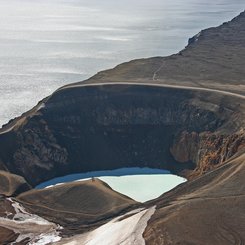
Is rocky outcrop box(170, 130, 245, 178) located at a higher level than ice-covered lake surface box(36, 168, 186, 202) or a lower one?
higher

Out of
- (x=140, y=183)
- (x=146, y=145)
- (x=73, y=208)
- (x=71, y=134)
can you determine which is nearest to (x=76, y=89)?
(x=71, y=134)

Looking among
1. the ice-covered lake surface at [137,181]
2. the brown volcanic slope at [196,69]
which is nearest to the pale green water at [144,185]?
the ice-covered lake surface at [137,181]

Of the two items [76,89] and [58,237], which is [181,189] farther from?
[76,89]

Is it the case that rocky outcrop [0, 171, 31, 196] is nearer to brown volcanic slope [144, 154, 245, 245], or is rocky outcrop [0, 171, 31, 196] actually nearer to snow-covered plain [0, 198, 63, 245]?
snow-covered plain [0, 198, 63, 245]

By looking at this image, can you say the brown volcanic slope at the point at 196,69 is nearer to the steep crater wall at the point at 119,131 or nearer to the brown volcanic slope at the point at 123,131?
the brown volcanic slope at the point at 123,131

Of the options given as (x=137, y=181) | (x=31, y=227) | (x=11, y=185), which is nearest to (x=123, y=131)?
(x=137, y=181)

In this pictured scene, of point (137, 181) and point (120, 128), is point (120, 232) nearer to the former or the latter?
point (137, 181)

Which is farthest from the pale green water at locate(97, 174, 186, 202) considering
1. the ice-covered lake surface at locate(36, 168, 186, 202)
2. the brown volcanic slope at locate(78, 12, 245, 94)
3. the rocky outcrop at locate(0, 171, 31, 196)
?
the brown volcanic slope at locate(78, 12, 245, 94)
